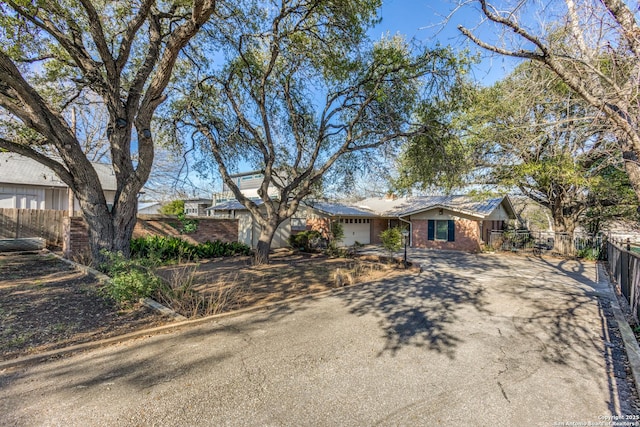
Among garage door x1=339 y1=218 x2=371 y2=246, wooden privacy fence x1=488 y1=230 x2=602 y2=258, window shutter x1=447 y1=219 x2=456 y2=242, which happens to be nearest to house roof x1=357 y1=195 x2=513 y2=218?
window shutter x1=447 y1=219 x2=456 y2=242

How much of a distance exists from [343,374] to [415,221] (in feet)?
60.2

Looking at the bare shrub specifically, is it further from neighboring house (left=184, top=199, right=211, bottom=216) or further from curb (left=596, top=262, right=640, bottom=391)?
neighboring house (left=184, top=199, right=211, bottom=216)

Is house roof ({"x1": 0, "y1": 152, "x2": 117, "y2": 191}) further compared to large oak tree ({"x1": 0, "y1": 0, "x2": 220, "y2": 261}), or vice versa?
house roof ({"x1": 0, "y1": 152, "x2": 117, "y2": 191})

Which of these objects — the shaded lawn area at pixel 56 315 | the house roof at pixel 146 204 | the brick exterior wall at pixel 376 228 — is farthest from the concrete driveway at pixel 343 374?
the house roof at pixel 146 204

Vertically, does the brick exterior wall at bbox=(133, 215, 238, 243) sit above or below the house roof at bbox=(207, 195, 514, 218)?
below

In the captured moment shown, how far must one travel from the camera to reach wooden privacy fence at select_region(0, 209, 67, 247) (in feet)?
40.2

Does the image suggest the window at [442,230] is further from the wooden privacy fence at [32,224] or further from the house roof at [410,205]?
the wooden privacy fence at [32,224]

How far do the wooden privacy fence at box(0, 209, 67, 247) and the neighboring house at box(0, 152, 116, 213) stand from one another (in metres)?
1.77

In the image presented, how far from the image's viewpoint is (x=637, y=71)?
3605 millimetres

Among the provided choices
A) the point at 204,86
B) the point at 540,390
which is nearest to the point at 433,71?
the point at 204,86

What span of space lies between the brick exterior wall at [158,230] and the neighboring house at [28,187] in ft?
14.7

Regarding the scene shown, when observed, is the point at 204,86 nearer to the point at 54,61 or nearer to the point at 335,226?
the point at 54,61

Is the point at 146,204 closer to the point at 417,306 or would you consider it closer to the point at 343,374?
the point at 417,306

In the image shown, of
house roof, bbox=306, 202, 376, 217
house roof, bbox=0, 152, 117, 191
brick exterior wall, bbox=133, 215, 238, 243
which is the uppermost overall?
house roof, bbox=0, 152, 117, 191
